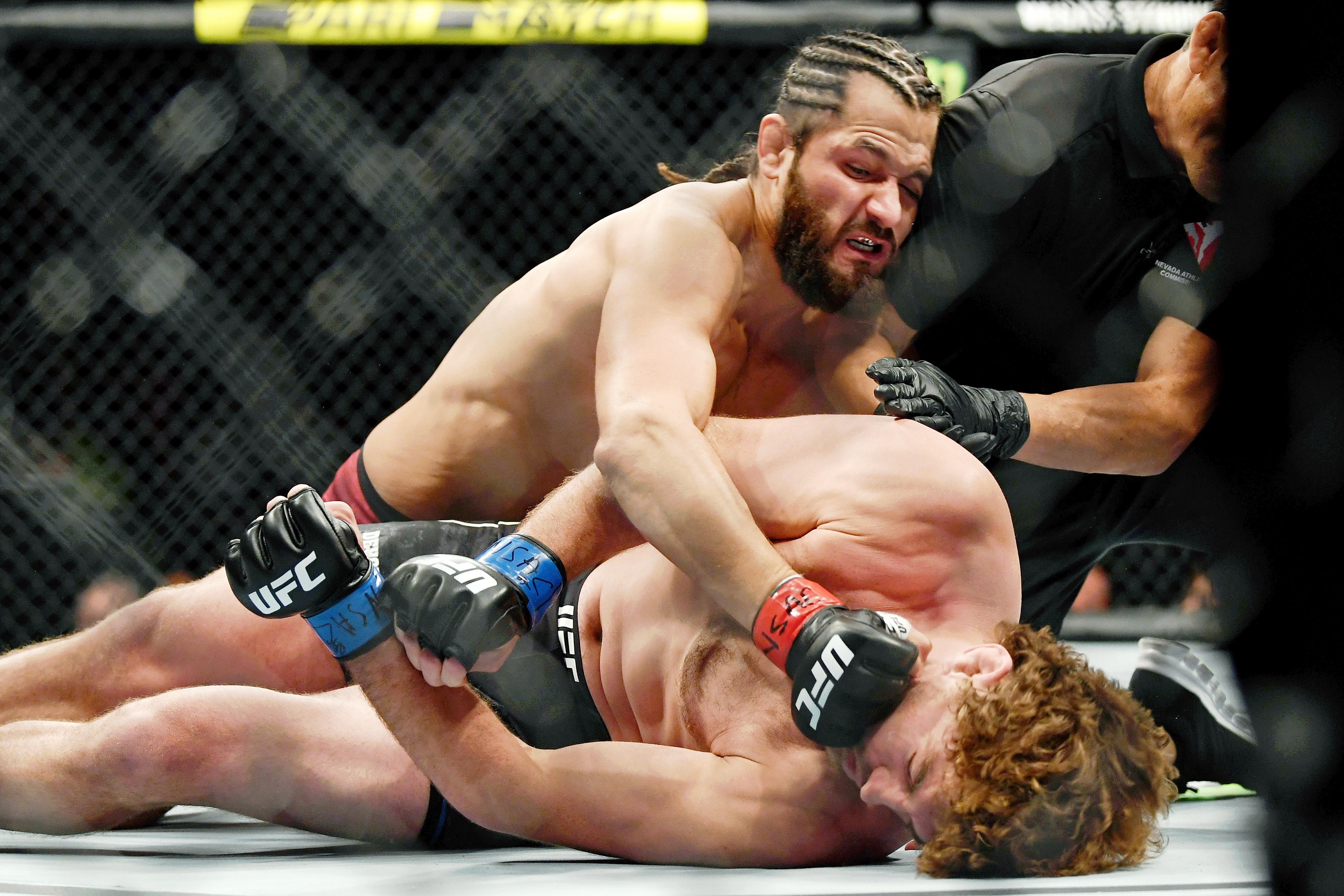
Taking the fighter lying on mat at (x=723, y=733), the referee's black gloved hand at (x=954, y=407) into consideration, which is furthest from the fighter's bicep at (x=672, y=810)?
the referee's black gloved hand at (x=954, y=407)

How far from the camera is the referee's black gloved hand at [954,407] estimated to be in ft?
4.84

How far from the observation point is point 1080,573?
204 cm

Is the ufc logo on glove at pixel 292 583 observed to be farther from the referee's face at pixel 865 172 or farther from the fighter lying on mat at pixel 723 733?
the referee's face at pixel 865 172

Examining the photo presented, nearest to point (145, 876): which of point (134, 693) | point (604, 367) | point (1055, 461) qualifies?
point (134, 693)

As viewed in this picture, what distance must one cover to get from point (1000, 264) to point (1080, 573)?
22.4 inches

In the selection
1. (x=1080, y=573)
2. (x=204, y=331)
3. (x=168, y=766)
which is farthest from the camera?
(x=204, y=331)

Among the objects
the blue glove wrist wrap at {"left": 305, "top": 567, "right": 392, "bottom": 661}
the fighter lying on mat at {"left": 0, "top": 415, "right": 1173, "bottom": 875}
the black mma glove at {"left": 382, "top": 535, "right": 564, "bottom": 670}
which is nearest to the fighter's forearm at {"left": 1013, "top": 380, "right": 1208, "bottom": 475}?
the fighter lying on mat at {"left": 0, "top": 415, "right": 1173, "bottom": 875}

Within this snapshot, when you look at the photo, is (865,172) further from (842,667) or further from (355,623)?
(355,623)

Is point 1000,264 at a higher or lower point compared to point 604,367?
lower

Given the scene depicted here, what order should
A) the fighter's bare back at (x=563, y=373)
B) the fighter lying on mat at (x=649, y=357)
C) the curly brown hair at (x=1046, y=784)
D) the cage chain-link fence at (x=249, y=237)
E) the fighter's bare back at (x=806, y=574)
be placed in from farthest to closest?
the cage chain-link fence at (x=249, y=237)
the fighter's bare back at (x=563, y=373)
the fighter lying on mat at (x=649, y=357)
the fighter's bare back at (x=806, y=574)
the curly brown hair at (x=1046, y=784)

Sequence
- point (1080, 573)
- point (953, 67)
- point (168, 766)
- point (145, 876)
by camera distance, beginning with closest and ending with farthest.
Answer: point (145, 876)
point (168, 766)
point (1080, 573)
point (953, 67)

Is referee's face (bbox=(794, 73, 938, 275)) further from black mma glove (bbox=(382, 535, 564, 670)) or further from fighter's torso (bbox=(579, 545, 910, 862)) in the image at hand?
black mma glove (bbox=(382, 535, 564, 670))

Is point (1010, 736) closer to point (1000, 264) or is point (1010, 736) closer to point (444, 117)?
point (1000, 264)

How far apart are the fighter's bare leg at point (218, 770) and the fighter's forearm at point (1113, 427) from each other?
974 mm
